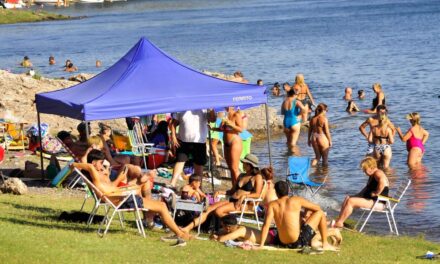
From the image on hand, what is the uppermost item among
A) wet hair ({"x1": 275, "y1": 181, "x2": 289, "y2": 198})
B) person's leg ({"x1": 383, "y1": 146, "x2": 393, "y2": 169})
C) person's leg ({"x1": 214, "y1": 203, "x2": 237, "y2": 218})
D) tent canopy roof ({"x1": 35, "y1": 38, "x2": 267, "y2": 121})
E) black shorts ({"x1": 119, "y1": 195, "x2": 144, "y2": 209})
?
tent canopy roof ({"x1": 35, "y1": 38, "x2": 267, "y2": 121})

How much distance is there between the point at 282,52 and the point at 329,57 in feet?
19.1

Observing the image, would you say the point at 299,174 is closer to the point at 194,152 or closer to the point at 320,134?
the point at 194,152

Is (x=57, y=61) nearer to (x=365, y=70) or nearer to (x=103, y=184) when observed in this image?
(x=365, y=70)

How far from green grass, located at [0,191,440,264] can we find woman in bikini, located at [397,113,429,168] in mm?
6148

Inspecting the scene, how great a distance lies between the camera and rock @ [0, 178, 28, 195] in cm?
1455

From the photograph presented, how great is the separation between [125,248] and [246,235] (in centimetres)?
178

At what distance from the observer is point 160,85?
1437 cm

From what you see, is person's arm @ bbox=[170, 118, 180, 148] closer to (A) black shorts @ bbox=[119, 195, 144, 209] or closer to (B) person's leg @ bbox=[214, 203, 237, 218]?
(B) person's leg @ bbox=[214, 203, 237, 218]

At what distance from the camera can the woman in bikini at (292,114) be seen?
20734mm

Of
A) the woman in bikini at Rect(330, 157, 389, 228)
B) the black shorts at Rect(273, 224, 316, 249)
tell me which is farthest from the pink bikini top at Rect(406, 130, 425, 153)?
the black shorts at Rect(273, 224, 316, 249)

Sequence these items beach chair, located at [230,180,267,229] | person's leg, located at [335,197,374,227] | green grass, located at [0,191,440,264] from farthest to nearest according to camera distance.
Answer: person's leg, located at [335,197,374,227] → beach chair, located at [230,180,267,229] → green grass, located at [0,191,440,264]

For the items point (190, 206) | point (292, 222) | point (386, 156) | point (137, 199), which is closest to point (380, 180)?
point (292, 222)

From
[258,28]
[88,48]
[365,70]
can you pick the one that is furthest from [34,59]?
[258,28]

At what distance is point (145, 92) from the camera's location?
14102 mm
